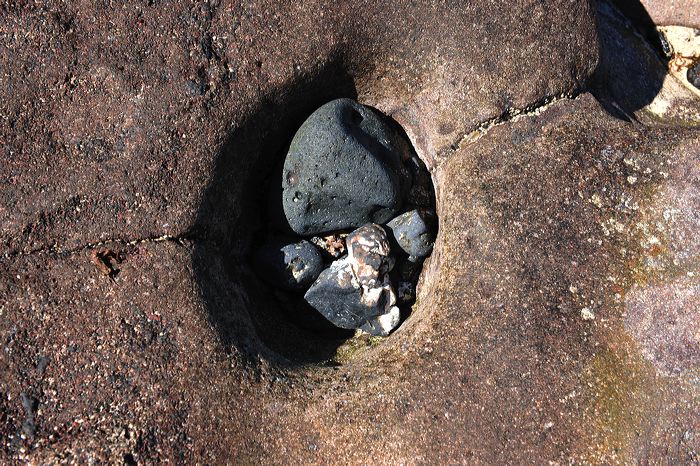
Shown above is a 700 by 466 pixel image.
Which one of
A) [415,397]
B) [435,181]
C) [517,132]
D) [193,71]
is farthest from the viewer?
[435,181]

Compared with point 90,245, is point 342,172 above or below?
below

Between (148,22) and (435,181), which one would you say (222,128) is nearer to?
(148,22)

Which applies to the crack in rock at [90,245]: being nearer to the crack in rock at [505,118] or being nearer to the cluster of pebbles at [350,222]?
the cluster of pebbles at [350,222]

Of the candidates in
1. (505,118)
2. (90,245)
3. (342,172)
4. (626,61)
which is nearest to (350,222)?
(342,172)

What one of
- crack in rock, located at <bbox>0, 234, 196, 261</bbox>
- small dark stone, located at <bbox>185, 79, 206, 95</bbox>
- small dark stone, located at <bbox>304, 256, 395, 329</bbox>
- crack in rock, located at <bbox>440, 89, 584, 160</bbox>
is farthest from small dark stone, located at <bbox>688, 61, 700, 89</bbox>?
crack in rock, located at <bbox>0, 234, 196, 261</bbox>

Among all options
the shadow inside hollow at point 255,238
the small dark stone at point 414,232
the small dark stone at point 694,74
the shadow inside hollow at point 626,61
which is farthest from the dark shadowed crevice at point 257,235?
the small dark stone at point 694,74

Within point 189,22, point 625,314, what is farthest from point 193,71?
point 625,314

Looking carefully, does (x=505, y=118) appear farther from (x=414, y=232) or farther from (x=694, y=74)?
(x=694, y=74)
